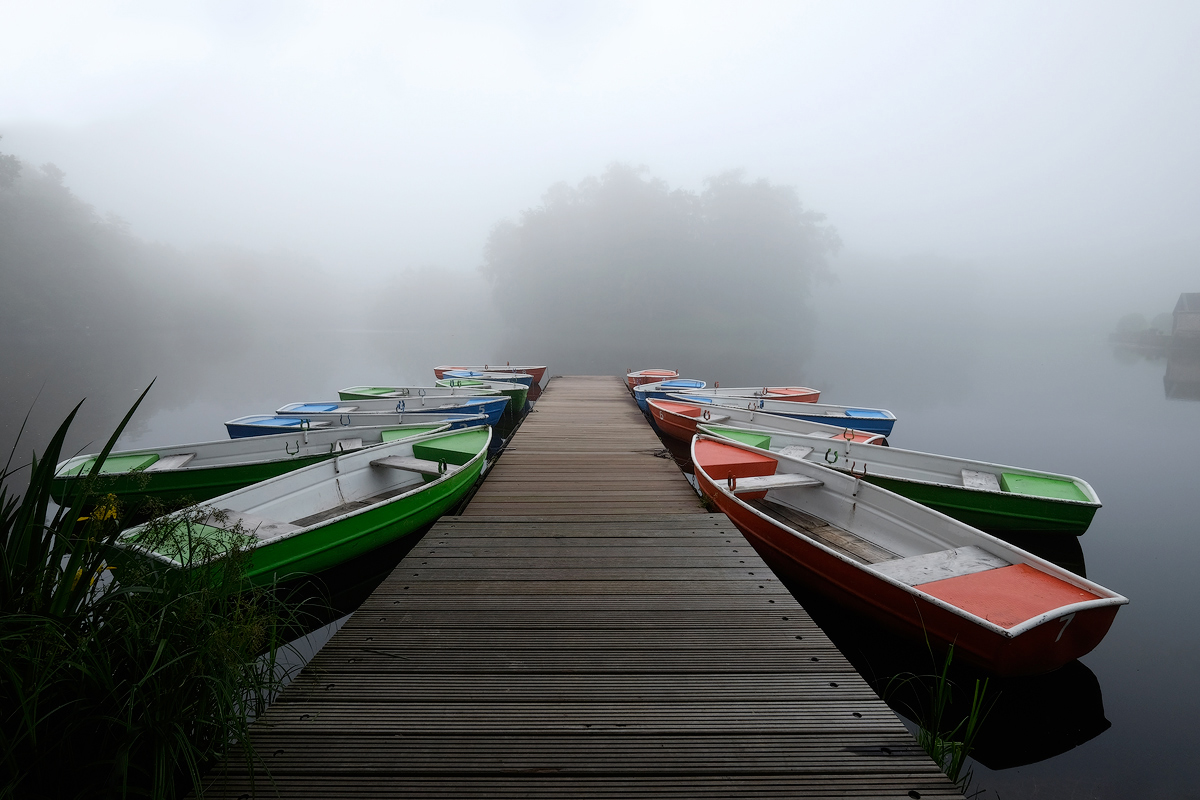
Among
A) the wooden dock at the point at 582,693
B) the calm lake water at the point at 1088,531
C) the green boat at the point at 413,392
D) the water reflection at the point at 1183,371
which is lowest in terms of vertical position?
the water reflection at the point at 1183,371

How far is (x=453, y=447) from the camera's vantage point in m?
7.16

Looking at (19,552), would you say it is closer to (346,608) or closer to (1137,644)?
(346,608)

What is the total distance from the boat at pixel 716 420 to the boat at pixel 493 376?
295 inches

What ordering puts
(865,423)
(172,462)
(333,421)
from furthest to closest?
(865,423) < (333,421) < (172,462)

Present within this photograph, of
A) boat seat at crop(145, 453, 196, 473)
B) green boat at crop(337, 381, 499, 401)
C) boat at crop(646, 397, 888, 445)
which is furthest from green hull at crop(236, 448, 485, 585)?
green boat at crop(337, 381, 499, 401)

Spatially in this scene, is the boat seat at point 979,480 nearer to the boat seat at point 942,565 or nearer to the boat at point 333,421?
the boat seat at point 942,565

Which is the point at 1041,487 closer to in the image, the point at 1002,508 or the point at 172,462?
the point at 1002,508

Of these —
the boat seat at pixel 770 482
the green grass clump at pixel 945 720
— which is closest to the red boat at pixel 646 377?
the boat seat at pixel 770 482

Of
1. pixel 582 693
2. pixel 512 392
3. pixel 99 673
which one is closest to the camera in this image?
pixel 99 673

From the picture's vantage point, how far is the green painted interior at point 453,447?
675cm

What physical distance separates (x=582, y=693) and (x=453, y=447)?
541 cm

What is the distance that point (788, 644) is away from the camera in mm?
2613

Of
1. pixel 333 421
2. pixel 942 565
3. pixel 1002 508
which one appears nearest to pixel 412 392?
pixel 333 421

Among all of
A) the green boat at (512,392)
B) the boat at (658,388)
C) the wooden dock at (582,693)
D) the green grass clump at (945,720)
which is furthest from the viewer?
the boat at (658,388)
